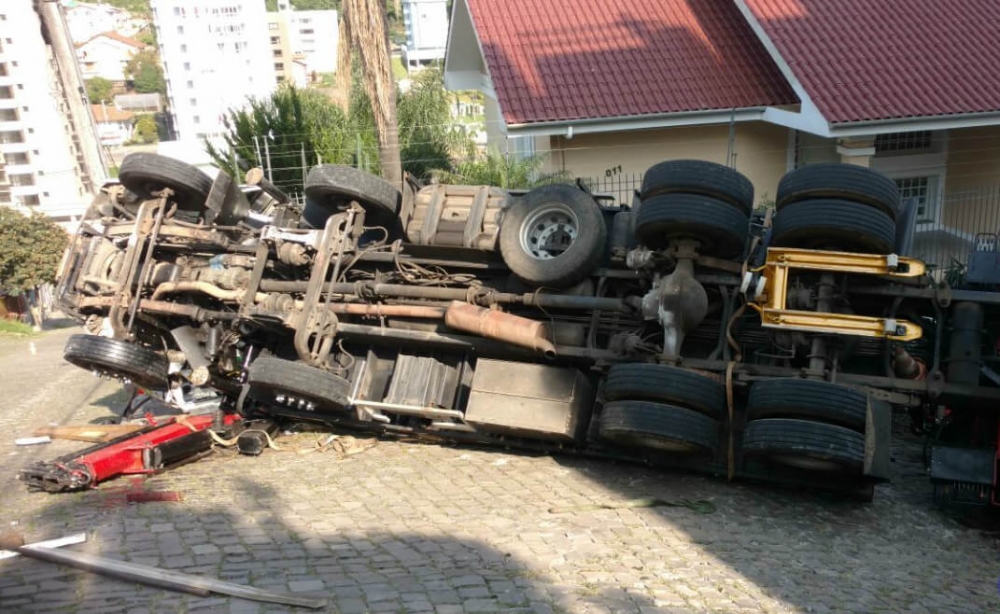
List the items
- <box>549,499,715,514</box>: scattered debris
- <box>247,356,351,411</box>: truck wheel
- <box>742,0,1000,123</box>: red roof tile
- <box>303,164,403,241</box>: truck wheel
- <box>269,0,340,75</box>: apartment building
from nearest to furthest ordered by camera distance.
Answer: <box>549,499,715,514</box>: scattered debris < <box>247,356,351,411</box>: truck wheel < <box>303,164,403,241</box>: truck wheel < <box>742,0,1000,123</box>: red roof tile < <box>269,0,340,75</box>: apartment building

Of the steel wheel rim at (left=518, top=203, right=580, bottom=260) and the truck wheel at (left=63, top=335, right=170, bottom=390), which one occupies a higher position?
the steel wheel rim at (left=518, top=203, right=580, bottom=260)

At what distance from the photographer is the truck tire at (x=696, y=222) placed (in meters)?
6.73

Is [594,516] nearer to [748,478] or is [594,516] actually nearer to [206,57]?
[748,478]

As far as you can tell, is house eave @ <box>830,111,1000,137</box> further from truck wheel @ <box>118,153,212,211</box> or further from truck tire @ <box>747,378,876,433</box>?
truck wheel @ <box>118,153,212,211</box>

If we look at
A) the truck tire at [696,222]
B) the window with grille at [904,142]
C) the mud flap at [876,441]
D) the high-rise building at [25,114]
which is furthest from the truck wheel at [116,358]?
the high-rise building at [25,114]

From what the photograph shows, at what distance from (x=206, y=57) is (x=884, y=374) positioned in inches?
3469

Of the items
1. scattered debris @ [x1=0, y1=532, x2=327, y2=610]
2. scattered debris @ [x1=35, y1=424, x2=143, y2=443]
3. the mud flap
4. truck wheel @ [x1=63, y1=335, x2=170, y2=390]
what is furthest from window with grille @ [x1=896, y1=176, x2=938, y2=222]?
scattered debris @ [x1=0, y1=532, x2=327, y2=610]

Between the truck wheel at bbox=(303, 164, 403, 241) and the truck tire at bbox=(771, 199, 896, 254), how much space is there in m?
3.55

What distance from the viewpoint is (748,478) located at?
6848mm

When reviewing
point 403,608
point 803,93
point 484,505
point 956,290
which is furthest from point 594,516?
point 803,93

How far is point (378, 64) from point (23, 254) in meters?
17.5

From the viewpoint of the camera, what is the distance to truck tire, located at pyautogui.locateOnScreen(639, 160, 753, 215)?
6.82 metres

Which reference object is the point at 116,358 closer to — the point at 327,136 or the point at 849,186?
the point at 849,186

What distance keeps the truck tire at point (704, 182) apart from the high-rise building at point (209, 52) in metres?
83.2
